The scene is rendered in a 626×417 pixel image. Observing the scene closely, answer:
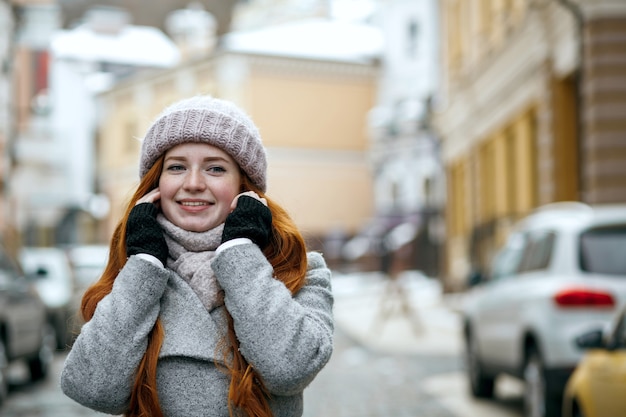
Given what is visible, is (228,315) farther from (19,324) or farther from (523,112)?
(523,112)

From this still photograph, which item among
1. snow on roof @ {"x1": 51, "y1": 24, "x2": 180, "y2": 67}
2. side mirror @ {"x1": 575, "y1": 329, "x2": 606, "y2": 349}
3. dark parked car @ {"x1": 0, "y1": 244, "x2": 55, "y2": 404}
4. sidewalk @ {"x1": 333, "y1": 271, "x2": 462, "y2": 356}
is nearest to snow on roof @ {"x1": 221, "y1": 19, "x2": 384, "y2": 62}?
snow on roof @ {"x1": 51, "y1": 24, "x2": 180, "y2": 67}

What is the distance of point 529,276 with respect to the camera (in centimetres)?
1007

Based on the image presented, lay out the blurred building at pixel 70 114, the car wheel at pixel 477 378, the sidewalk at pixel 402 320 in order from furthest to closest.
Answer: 1. the blurred building at pixel 70 114
2. the sidewalk at pixel 402 320
3. the car wheel at pixel 477 378

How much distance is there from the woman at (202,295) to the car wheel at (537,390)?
5.96m

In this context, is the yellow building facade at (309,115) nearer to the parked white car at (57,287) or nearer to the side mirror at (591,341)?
the parked white car at (57,287)

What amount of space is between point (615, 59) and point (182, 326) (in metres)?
14.9

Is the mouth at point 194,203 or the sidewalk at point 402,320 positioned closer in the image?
the mouth at point 194,203

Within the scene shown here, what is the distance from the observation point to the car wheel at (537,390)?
8766 mm

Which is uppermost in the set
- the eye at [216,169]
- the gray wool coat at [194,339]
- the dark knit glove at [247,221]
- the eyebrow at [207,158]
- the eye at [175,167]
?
the eyebrow at [207,158]

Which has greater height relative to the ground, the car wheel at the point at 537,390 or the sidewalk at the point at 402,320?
the car wheel at the point at 537,390

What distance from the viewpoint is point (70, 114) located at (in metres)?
59.7

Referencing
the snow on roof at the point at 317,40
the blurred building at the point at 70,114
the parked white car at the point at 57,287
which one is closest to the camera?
the parked white car at the point at 57,287

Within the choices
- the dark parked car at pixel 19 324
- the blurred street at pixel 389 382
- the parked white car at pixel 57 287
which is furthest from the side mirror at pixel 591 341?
the parked white car at pixel 57 287

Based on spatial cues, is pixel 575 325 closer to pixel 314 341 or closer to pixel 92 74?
pixel 314 341
